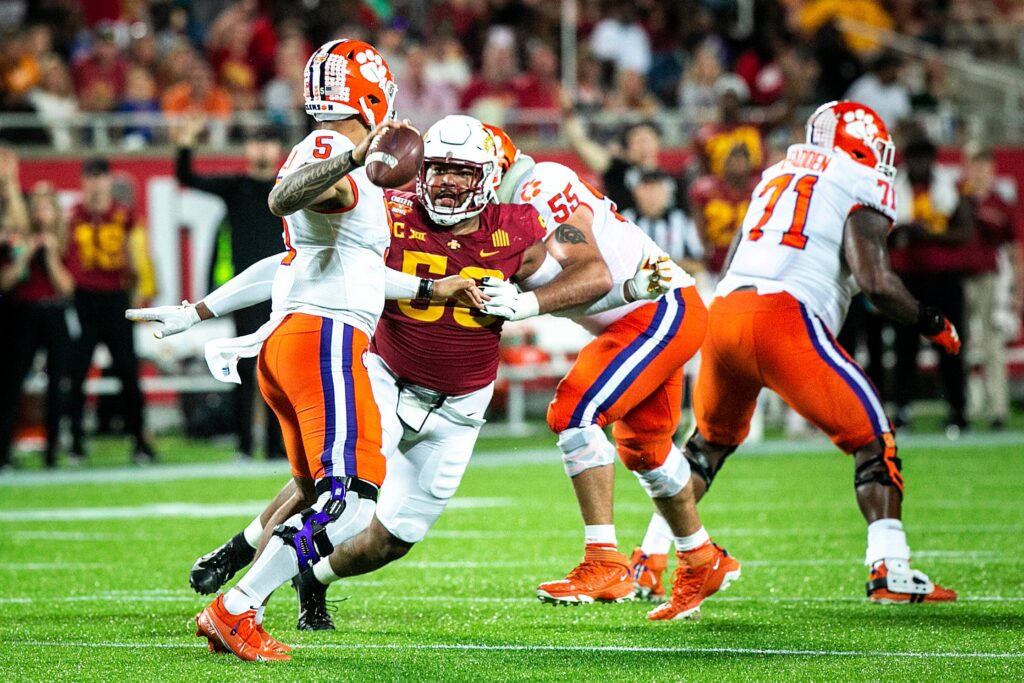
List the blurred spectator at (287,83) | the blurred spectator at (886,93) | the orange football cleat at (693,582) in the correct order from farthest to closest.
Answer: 1. the blurred spectator at (886,93)
2. the blurred spectator at (287,83)
3. the orange football cleat at (693,582)

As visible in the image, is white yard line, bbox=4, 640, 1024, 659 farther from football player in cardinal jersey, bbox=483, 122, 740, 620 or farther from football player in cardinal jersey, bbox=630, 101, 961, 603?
football player in cardinal jersey, bbox=630, 101, 961, 603

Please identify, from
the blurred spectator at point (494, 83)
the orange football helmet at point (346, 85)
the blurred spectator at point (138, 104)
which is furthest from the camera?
the blurred spectator at point (494, 83)

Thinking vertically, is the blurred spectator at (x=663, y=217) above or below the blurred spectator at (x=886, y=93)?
below

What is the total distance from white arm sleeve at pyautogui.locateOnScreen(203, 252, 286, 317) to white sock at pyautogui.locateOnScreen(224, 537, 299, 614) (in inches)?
38.1

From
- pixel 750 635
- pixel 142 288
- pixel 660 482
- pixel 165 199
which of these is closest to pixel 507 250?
pixel 660 482

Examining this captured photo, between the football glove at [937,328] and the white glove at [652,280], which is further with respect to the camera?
the football glove at [937,328]

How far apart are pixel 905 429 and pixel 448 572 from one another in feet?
24.8

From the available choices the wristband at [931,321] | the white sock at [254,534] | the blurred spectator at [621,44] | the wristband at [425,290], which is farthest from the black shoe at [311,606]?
the blurred spectator at [621,44]

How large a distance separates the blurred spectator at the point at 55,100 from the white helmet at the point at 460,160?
10.0 meters

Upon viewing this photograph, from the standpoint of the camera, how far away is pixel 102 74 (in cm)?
1523

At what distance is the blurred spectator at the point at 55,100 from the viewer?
48.6 feet

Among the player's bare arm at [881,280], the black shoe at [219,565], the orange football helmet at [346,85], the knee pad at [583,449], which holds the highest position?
the orange football helmet at [346,85]

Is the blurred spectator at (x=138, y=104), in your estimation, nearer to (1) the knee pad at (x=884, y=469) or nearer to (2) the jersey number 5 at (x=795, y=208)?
→ (2) the jersey number 5 at (x=795, y=208)

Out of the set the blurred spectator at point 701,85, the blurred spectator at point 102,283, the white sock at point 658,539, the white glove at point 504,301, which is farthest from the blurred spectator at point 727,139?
the white glove at point 504,301
